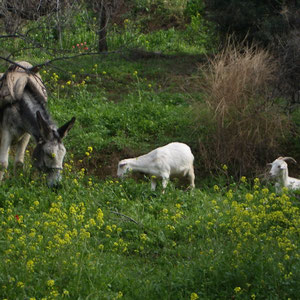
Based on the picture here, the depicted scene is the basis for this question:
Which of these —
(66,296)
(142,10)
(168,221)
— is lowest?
(142,10)

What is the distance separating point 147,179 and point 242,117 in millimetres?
2257

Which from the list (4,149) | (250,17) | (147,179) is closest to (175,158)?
(147,179)

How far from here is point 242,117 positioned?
1154cm

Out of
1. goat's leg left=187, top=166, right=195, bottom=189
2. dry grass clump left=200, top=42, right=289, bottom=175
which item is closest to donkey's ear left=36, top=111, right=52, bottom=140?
goat's leg left=187, top=166, right=195, bottom=189

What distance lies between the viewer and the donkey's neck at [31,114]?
9477mm

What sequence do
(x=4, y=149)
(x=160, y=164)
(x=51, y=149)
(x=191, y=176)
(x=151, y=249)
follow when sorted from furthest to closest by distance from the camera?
(x=191, y=176), (x=160, y=164), (x=4, y=149), (x=51, y=149), (x=151, y=249)

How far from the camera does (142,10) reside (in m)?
23.0

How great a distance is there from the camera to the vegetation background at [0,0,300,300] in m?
6.14

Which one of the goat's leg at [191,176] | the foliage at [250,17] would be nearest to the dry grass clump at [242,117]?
the goat's leg at [191,176]

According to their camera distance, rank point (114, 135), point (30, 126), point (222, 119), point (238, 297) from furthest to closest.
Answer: point (114, 135) → point (222, 119) → point (30, 126) → point (238, 297)

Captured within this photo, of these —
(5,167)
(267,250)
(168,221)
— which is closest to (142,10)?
(5,167)

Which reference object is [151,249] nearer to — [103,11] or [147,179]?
[147,179]

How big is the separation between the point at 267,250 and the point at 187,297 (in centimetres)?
86

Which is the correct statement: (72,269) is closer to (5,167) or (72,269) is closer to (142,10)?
(5,167)
